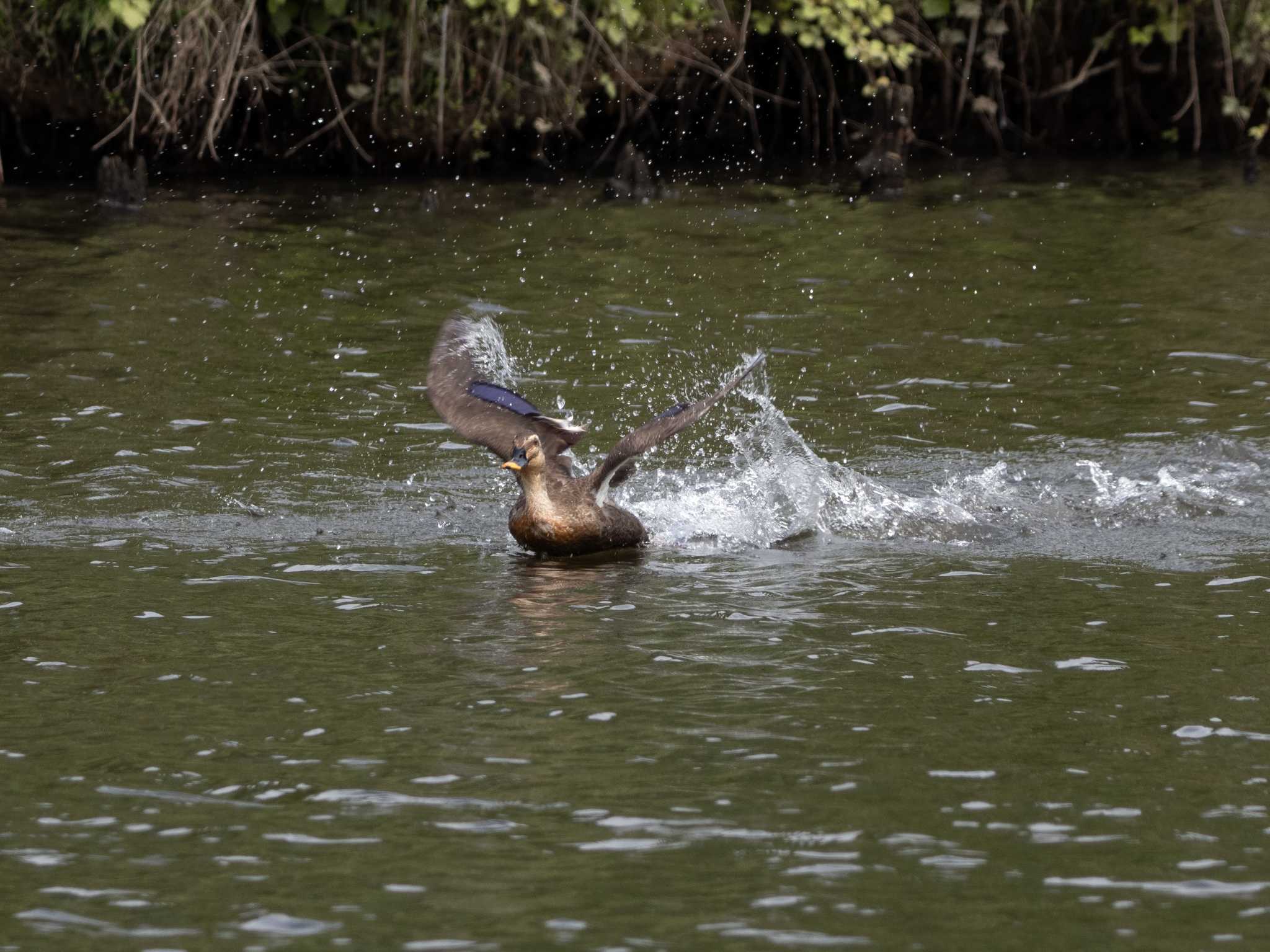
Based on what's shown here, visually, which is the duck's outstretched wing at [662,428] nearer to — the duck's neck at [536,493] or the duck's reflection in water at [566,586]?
the duck's neck at [536,493]

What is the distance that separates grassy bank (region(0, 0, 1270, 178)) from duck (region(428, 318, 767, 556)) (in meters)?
9.39

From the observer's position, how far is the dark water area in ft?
18.5

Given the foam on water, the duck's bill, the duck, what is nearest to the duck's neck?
the duck

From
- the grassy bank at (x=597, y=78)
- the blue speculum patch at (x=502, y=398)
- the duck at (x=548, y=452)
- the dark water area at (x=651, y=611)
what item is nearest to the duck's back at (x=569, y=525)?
the duck at (x=548, y=452)

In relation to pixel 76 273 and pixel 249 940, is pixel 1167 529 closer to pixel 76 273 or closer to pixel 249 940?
pixel 249 940

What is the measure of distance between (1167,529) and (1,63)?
1479 cm

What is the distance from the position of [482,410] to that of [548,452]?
515 mm

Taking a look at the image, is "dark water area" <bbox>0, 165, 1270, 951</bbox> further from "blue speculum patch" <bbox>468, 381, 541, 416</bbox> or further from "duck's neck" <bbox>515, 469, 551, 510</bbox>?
"blue speculum patch" <bbox>468, 381, 541, 416</bbox>

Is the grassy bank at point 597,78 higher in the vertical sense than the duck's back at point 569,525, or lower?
higher

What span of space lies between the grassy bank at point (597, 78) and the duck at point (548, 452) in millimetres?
9386

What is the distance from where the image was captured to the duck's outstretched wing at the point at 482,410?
10477 millimetres

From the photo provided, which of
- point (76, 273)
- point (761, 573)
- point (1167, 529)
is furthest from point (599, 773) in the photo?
point (76, 273)

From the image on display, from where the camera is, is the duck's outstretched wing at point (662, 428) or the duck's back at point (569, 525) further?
the duck's back at point (569, 525)

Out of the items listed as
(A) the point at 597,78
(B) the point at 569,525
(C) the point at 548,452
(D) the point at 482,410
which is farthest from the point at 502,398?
(A) the point at 597,78
